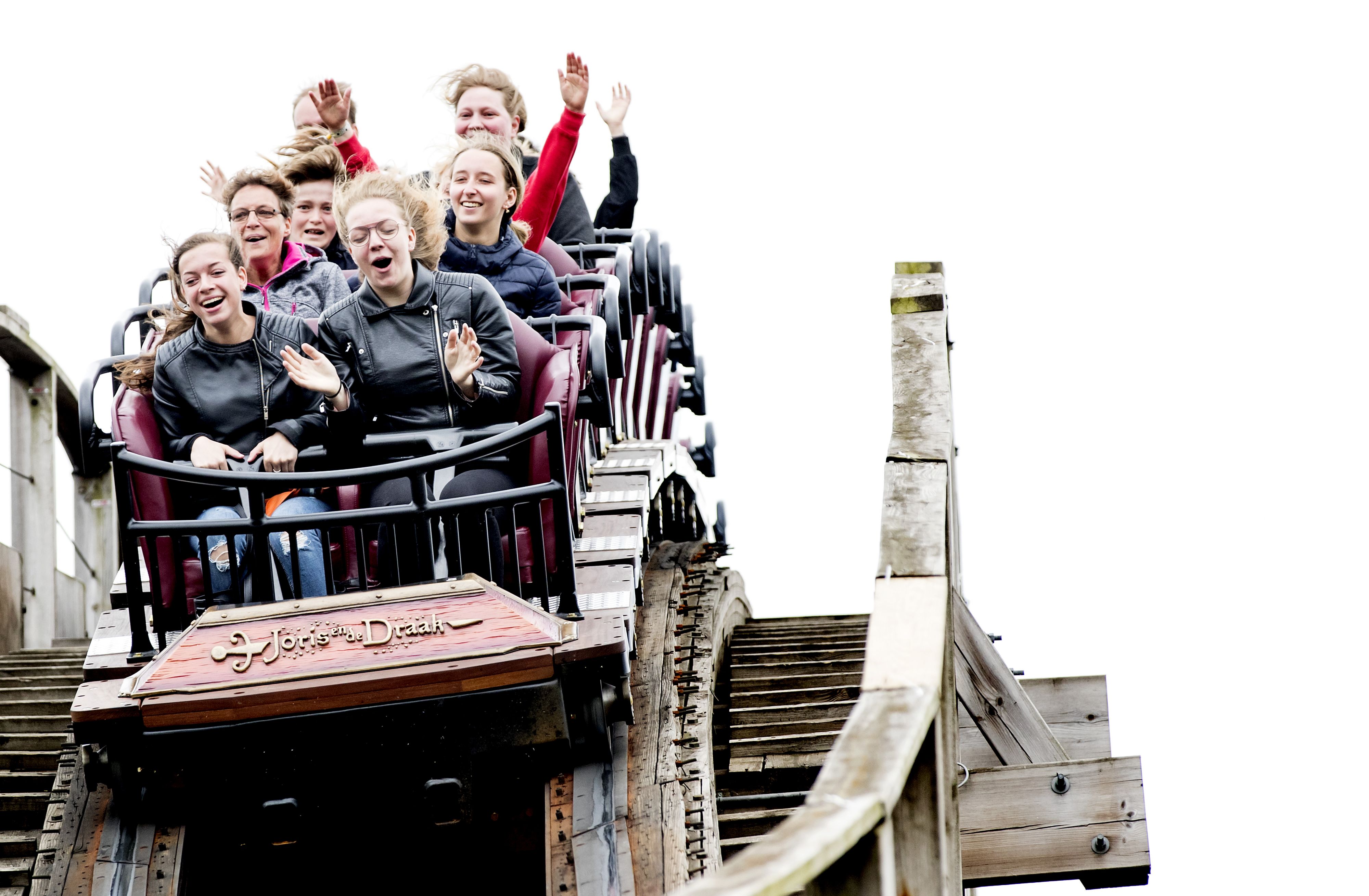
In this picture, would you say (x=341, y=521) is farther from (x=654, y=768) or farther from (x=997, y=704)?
(x=997, y=704)

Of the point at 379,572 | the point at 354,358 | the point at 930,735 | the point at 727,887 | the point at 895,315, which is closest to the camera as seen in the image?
the point at 727,887

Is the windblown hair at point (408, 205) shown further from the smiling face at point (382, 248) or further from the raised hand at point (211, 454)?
the raised hand at point (211, 454)

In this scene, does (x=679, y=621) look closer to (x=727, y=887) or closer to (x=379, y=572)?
(x=379, y=572)

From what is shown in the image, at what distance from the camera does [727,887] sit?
1.79 metres

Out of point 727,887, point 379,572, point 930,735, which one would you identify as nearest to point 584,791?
point 379,572

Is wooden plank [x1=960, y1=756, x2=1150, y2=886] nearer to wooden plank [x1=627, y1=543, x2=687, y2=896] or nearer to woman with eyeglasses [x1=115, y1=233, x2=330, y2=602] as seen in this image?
wooden plank [x1=627, y1=543, x2=687, y2=896]

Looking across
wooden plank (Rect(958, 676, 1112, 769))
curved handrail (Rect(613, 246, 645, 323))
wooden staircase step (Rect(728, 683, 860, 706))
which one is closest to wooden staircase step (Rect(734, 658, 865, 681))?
wooden staircase step (Rect(728, 683, 860, 706))

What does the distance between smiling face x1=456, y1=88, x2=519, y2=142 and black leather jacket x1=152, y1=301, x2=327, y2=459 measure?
83.9 inches

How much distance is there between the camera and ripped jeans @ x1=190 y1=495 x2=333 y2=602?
4.08 metres

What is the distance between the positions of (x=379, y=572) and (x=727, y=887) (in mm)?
2438

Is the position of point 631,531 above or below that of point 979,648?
above

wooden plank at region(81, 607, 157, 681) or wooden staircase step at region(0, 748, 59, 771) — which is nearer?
wooden plank at region(81, 607, 157, 681)

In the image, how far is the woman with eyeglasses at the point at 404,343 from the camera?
4277mm

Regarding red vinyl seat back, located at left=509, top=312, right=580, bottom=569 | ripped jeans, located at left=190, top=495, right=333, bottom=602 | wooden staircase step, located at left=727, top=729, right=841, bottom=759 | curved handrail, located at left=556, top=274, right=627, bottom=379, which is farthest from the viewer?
curved handrail, located at left=556, top=274, right=627, bottom=379
